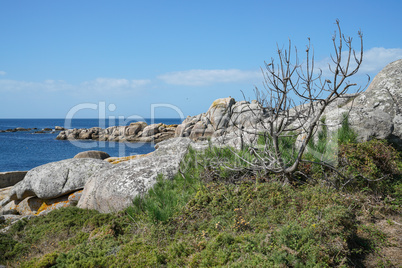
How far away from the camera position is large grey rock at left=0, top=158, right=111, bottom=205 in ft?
35.2

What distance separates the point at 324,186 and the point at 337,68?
2.53 m

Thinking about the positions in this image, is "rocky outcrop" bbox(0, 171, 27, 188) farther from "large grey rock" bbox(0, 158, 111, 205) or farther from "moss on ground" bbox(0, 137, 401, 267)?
"moss on ground" bbox(0, 137, 401, 267)

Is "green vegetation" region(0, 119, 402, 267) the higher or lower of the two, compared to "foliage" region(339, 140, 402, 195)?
lower

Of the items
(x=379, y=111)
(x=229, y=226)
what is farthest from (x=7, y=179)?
(x=379, y=111)

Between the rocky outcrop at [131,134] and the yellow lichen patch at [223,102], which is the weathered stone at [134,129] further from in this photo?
the yellow lichen patch at [223,102]

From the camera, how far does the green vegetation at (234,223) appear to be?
15.1 ft

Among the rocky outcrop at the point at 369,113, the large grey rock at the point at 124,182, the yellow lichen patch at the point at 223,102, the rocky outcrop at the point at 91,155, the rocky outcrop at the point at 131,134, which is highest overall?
the yellow lichen patch at the point at 223,102

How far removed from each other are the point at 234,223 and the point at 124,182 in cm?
334

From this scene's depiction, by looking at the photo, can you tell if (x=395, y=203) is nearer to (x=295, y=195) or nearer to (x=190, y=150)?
(x=295, y=195)

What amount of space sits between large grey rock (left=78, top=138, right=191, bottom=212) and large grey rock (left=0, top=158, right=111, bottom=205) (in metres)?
2.15

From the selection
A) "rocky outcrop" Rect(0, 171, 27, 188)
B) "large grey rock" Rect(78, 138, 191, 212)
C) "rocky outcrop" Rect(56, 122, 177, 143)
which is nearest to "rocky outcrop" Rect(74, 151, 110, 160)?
"rocky outcrop" Rect(0, 171, 27, 188)

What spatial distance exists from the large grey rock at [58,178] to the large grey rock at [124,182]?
7.07ft

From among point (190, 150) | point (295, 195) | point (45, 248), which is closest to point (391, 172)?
point (295, 195)

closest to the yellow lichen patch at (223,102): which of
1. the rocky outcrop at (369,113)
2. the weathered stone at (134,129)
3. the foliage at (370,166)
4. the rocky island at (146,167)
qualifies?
the weathered stone at (134,129)
